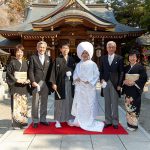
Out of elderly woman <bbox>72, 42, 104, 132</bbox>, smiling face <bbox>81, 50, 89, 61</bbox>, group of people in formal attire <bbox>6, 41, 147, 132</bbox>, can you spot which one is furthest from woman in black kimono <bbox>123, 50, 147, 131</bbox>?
smiling face <bbox>81, 50, 89, 61</bbox>

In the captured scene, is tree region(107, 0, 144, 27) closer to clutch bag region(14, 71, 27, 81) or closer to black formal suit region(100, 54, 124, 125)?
black formal suit region(100, 54, 124, 125)

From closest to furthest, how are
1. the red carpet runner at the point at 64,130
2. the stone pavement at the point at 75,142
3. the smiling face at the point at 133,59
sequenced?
the stone pavement at the point at 75,142
the red carpet runner at the point at 64,130
the smiling face at the point at 133,59

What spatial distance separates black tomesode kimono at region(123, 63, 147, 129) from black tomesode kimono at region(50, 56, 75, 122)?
1.21 metres

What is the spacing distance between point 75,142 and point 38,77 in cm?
171

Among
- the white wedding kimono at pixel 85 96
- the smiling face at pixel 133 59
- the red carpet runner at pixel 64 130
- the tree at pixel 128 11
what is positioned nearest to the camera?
the red carpet runner at pixel 64 130

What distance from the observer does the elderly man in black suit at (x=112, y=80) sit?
654cm

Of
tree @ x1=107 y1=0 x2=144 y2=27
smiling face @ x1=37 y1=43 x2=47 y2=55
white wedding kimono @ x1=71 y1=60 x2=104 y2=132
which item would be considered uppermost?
tree @ x1=107 y1=0 x2=144 y2=27

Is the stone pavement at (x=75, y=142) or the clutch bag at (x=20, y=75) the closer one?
the stone pavement at (x=75, y=142)

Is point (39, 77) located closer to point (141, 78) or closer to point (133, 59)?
point (133, 59)

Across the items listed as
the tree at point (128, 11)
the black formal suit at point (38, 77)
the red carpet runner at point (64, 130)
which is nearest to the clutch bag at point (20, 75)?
the black formal suit at point (38, 77)

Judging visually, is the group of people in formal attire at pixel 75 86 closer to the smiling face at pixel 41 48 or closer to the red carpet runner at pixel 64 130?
the smiling face at pixel 41 48

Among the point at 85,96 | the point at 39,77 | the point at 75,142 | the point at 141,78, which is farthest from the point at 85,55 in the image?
the point at 75,142

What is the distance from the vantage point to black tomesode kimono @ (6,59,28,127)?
6.60 meters

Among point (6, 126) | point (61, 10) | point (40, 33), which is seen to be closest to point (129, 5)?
point (61, 10)
